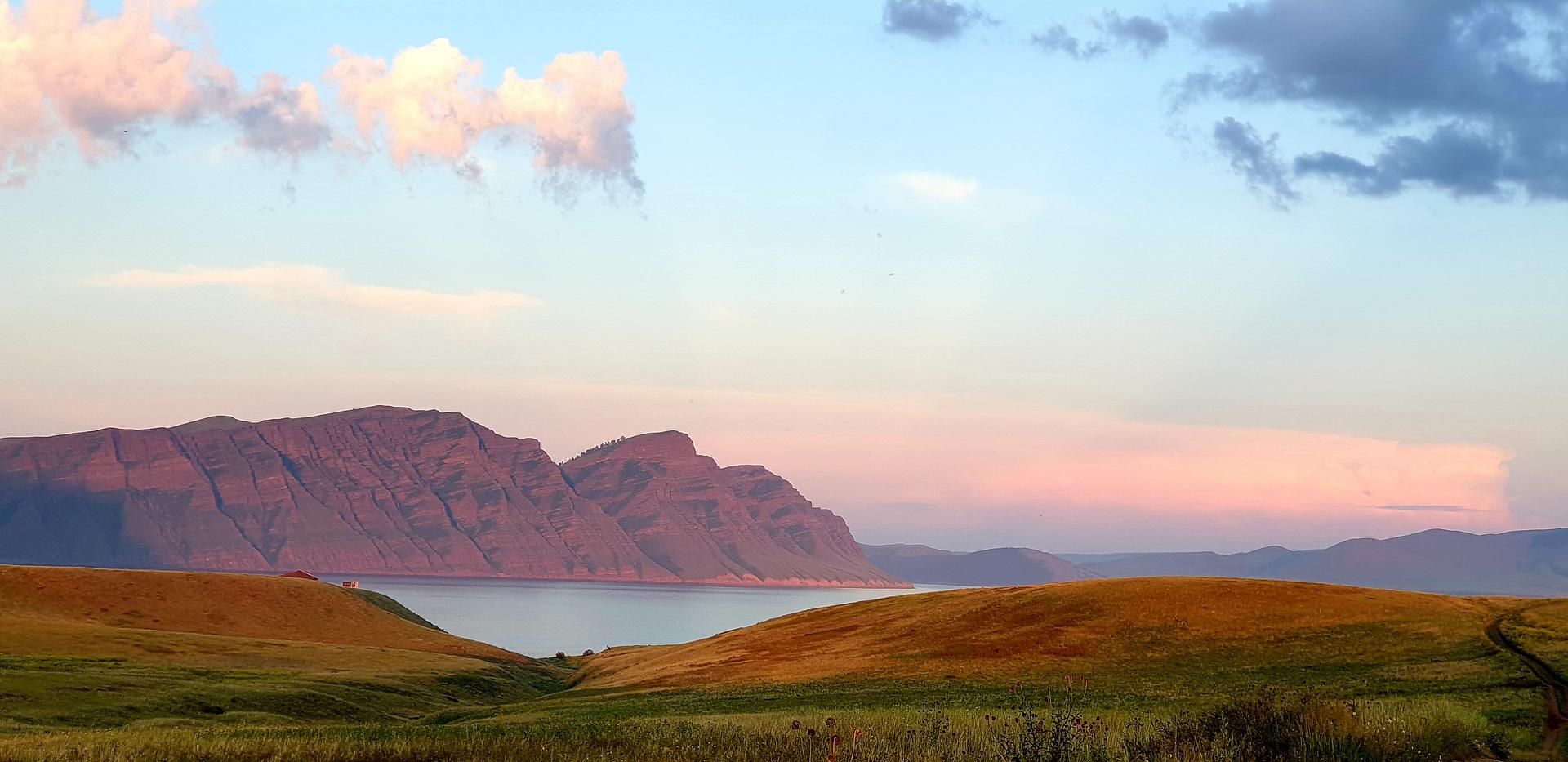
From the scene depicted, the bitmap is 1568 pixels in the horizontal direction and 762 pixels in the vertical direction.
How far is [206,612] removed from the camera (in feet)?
376

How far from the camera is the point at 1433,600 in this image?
61.9 m

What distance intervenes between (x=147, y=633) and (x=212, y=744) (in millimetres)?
67180

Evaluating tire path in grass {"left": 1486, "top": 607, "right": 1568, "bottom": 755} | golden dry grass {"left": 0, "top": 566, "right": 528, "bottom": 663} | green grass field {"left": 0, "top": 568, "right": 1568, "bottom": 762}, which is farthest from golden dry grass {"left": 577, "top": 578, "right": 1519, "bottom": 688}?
golden dry grass {"left": 0, "top": 566, "right": 528, "bottom": 663}

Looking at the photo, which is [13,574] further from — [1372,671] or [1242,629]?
[1372,671]

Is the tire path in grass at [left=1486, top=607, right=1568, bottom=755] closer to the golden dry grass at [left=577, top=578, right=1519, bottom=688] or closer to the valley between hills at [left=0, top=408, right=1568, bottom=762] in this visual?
the valley between hills at [left=0, top=408, right=1568, bottom=762]

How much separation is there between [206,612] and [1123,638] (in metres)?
88.5

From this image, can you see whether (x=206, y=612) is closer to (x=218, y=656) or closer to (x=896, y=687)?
(x=218, y=656)

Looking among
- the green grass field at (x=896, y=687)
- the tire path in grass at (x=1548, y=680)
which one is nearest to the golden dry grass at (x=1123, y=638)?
the green grass field at (x=896, y=687)

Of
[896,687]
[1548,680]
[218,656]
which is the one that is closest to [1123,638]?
[896,687]

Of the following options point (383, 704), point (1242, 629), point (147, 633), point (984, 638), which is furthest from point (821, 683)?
point (147, 633)

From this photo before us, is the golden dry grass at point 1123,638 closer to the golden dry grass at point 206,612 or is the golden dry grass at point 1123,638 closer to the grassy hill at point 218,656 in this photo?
the grassy hill at point 218,656

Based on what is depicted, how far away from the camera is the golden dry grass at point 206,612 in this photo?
310ft

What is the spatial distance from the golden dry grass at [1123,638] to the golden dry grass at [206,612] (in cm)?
3683

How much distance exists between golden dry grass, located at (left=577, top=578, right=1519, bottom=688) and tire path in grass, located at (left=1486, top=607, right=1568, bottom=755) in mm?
799
